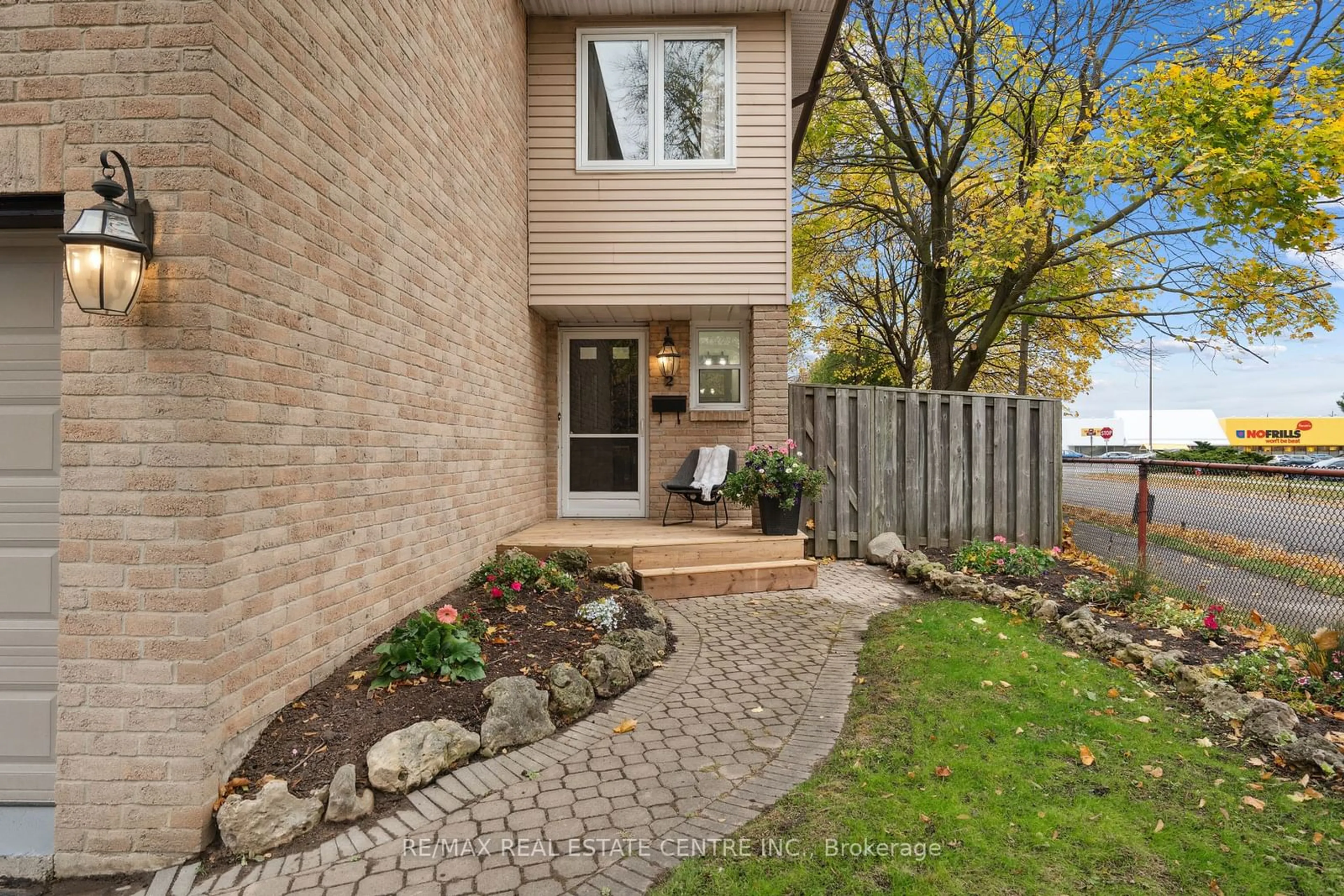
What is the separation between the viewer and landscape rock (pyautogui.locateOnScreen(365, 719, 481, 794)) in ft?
8.82

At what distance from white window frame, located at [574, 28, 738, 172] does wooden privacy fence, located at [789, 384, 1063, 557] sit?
2.70 metres

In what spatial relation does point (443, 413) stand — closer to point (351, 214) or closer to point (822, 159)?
point (351, 214)

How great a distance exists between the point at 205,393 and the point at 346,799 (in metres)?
1.61

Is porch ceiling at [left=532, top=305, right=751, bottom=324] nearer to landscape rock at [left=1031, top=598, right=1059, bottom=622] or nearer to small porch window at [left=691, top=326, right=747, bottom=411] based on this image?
small porch window at [left=691, top=326, right=747, bottom=411]

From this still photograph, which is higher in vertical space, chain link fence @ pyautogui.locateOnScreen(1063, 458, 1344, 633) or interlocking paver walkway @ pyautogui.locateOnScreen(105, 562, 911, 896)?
chain link fence @ pyautogui.locateOnScreen(1063, 458, 1344, 633)

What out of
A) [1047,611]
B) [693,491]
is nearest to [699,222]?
[693,491]

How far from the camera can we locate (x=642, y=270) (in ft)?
23.7

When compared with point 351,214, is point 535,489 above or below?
below

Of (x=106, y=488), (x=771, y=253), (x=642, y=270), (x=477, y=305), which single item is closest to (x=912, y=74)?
(x=771, y=253)

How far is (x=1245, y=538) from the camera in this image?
4.72m

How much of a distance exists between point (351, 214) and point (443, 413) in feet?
5.45

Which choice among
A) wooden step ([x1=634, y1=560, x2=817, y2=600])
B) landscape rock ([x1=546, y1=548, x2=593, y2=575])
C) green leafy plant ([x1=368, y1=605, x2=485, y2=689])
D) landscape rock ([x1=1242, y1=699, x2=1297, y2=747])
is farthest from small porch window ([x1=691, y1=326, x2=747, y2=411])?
landscape rock ([x1=1242, y1=699, x2=1297, y2=747])

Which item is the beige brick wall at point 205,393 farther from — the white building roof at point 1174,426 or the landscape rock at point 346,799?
the white building roof at point 1174,426

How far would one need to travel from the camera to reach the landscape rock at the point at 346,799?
2518 millimetres
